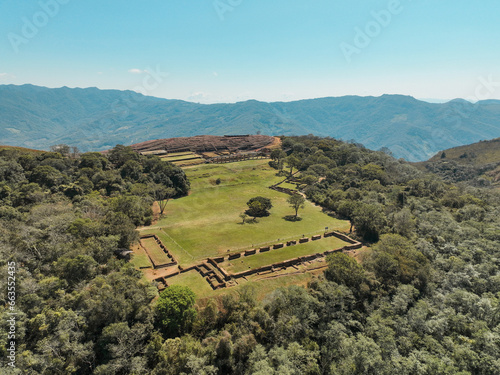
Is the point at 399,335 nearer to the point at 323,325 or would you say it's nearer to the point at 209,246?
the point at 323,325

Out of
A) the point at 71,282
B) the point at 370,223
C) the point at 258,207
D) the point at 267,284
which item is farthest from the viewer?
the point at 258,207

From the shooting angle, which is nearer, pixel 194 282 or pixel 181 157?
pixel 194 282

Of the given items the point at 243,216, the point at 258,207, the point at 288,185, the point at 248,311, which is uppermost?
the point at 288,185

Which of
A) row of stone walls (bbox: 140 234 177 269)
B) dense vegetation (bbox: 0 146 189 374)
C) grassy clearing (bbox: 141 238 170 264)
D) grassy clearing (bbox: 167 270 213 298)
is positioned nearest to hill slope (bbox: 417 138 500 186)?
grassy clearing (bbox: 167 270 213 298)

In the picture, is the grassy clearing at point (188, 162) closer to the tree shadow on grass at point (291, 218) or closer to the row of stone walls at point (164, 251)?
the tree shadow on grass at point (291, 218)

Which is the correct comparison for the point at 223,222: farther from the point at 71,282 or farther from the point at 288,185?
the point at 288,185

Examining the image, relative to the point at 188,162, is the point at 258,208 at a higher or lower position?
lower

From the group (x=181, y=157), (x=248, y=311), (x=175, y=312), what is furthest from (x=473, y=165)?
(x=175, y=312)
